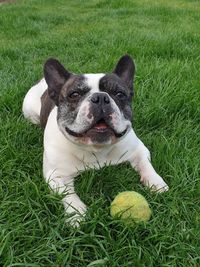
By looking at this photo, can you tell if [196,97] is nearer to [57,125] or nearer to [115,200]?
[57,125]

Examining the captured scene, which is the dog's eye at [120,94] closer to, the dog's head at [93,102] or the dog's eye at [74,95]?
the dog's head at [93,102]

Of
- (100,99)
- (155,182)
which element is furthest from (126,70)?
(155,182)

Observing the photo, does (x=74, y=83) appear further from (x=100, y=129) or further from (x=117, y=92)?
(x=100, y=129)

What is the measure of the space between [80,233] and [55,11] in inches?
242

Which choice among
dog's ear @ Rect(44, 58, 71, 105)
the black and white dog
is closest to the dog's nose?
the black and white dog

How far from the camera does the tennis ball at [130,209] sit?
2.19m

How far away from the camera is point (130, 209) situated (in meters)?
2.21

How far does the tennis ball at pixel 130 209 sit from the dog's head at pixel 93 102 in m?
0.32

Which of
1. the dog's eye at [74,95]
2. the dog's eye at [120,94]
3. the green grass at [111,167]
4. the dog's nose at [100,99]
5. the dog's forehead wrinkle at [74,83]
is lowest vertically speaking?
the green grass at [111,167]

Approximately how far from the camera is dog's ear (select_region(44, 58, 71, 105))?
9.04ft

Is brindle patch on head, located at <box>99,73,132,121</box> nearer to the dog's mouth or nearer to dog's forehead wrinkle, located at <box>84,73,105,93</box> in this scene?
dog's forehead wrinkle, located at <box>84,73,105,93</box>

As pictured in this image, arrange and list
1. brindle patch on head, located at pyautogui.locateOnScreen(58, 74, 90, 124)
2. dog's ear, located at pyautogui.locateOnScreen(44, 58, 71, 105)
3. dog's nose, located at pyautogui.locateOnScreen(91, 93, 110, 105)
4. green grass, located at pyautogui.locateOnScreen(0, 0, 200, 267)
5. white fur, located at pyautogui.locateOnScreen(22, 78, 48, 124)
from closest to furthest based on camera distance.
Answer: green grass, located at pyautogui.locateOnScreen(0, 0, 200, 267)
dog's nose, located at pyautogui.locateOnScreen(91, 93, 110, 105)
brindle patch on head, located at pyautogui.locateOnScreen(58, 74, 90, 124)
dog's ear, located at pyautogui.locateOnScreen(44, 58, 71, 105)
white fur, located at pyautogui.locateOnScreen(22, 78, 48, 124)

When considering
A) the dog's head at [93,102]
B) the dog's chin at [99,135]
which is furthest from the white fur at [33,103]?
the dog's chin at [99,135]

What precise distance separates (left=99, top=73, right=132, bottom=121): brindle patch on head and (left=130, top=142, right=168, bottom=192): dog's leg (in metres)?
0.26
